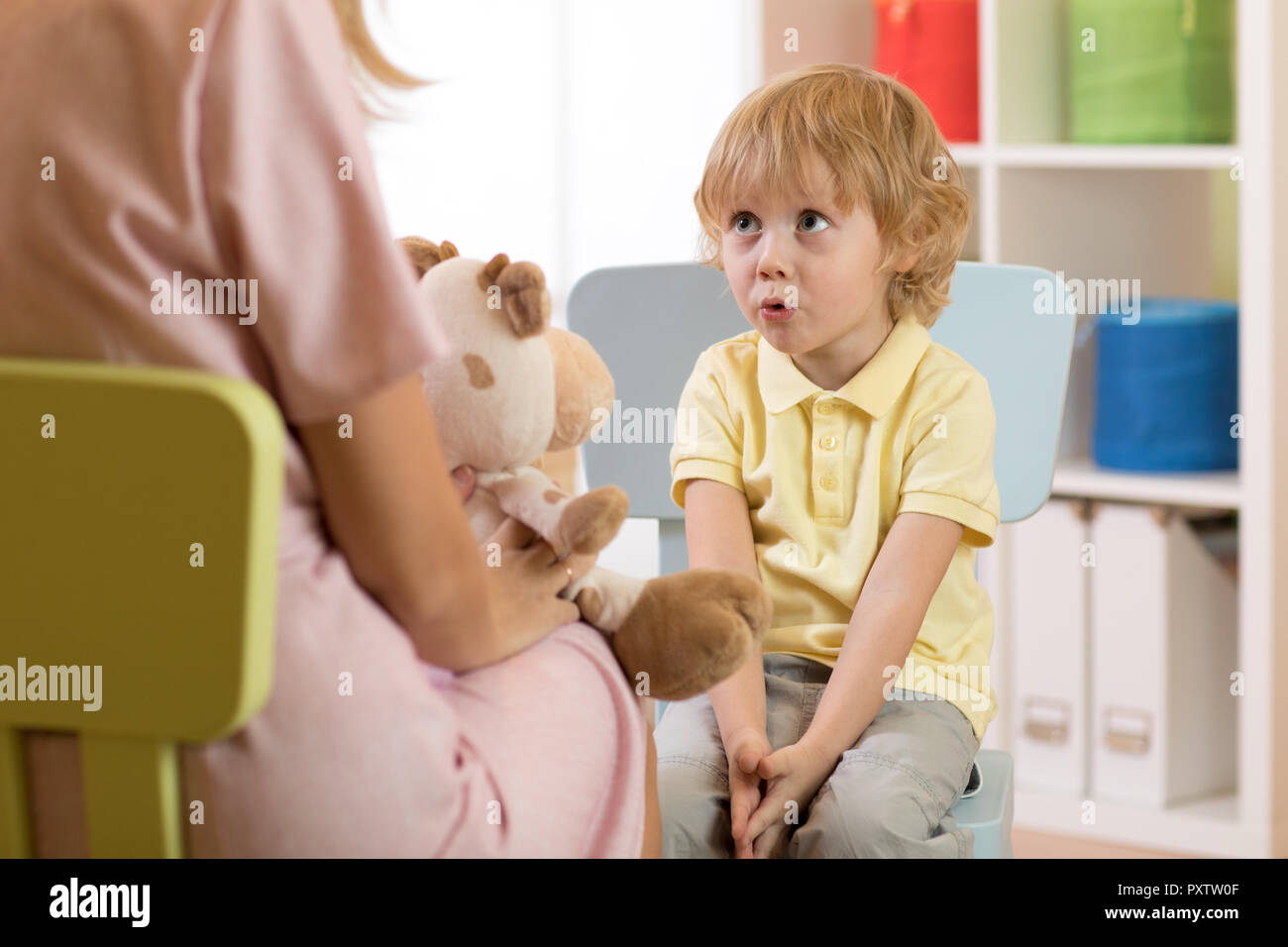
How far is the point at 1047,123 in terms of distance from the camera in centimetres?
191

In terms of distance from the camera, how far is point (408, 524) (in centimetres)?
61

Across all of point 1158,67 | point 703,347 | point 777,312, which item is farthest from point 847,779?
point 1158,67

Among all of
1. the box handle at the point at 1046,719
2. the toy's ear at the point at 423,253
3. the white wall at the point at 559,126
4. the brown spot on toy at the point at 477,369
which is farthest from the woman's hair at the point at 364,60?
the white wall at the point at 559,126

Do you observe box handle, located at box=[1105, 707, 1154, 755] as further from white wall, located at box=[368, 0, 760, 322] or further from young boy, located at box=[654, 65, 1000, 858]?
white wall, located at box=[368, 0, 760, 322]

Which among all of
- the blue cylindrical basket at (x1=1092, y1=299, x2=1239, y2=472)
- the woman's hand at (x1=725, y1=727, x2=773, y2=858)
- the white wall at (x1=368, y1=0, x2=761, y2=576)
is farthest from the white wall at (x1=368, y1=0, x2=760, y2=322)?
the woman's hand at (x1=725, y1=727, x2=773, y2=858)

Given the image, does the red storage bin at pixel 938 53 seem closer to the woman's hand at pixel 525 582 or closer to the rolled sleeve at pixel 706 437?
the rolled sleeve at pixel 706 437

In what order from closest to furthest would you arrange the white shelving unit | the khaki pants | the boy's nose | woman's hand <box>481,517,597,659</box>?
woman's hand <box>481,517,597,659</box>, the khaki pants, the boy's nose, the white shelving unit

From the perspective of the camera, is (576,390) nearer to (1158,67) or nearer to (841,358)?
(841,358)

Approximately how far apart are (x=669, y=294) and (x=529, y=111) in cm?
133

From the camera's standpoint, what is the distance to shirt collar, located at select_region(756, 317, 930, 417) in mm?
1034

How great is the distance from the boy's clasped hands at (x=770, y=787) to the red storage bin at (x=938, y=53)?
3.90 ft

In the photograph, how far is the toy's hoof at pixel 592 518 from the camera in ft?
2.36

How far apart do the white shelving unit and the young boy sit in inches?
29.0
